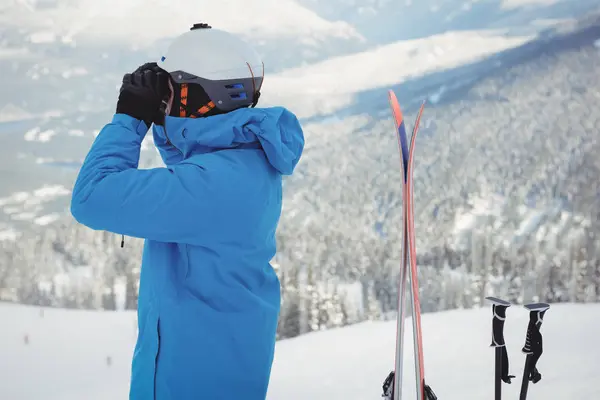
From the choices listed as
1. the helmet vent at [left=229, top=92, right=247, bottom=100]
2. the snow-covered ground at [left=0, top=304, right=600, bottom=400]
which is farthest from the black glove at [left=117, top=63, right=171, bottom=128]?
the snow-covered ground at [left=0, top=304, right=600, bottom=400]

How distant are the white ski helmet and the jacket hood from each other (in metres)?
0.05

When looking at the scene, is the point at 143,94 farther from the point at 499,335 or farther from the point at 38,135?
the point at 38,135

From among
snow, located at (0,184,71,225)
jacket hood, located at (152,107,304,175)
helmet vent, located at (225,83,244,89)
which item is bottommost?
snow, located at (0,184,71,225)

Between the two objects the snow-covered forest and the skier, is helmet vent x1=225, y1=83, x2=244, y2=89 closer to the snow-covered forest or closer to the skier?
the skier

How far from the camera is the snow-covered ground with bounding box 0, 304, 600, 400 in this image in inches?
147

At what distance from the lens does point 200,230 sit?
0.86 meters

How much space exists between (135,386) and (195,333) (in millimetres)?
143

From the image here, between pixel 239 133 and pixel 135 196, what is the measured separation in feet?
0.60

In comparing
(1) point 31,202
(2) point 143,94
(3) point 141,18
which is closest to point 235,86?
(2) point 143,94

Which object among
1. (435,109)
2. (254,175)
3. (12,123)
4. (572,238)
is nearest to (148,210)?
(254,175)

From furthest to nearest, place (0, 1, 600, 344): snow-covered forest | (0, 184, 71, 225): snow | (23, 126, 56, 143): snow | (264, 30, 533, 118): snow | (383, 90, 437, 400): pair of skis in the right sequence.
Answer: (23, 126, 56, 143): snow, (264, 30, 533, 118): snow, (0, 184, 71, 225): snow, (0, 1, 600, 344): snow-covered forest, (383, 90, 437, 400): pair of skis

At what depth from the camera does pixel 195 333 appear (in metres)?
0.93

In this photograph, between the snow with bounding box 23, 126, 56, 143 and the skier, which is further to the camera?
the snow with bounding box 23, 126, 56, 143

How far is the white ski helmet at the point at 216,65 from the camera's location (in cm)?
95
